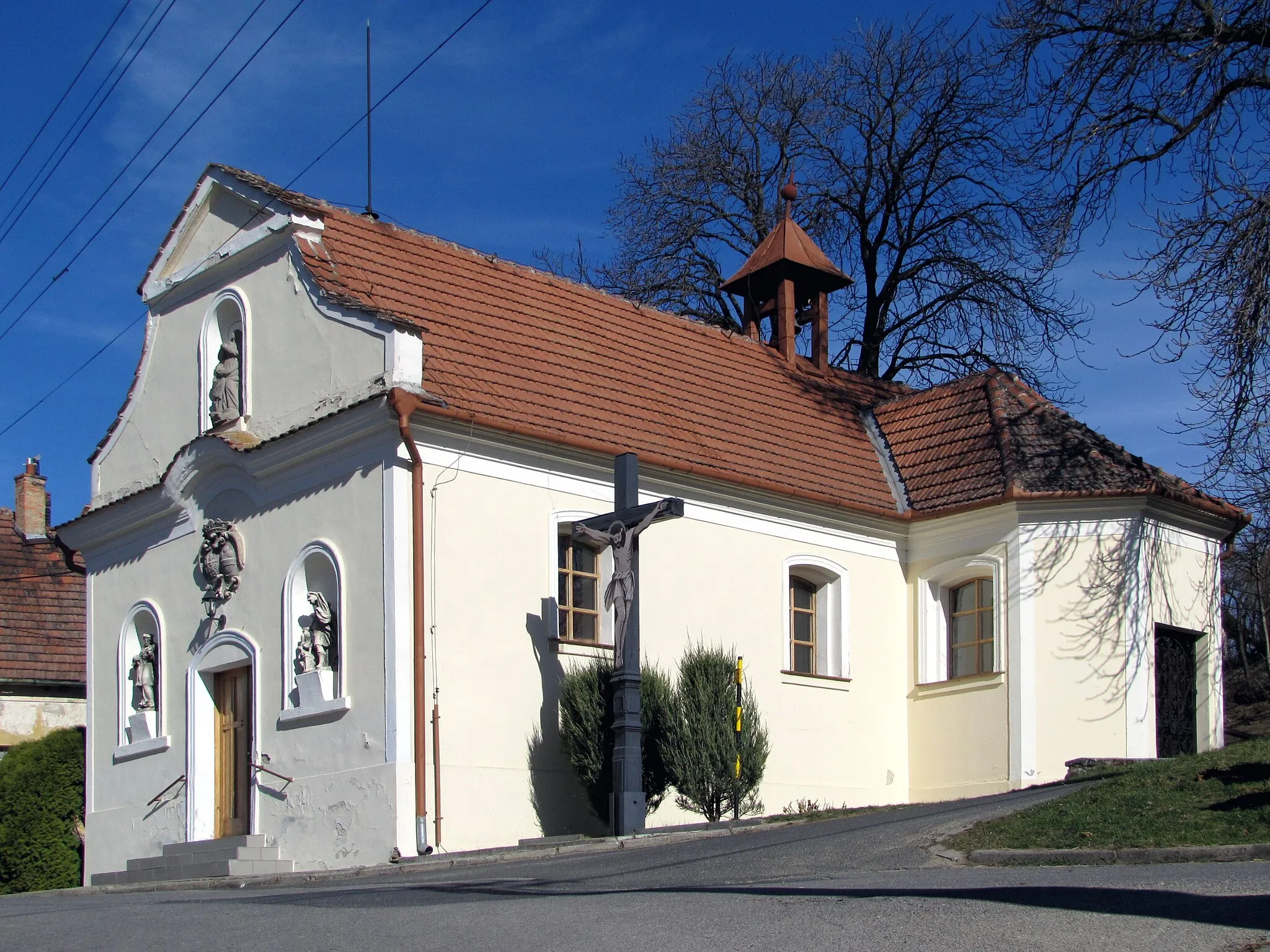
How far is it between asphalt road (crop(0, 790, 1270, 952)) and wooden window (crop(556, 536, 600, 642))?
17.5 feet

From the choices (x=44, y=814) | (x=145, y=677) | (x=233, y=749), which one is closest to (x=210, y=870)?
(x=233, y=749)

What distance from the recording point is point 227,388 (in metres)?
19.0

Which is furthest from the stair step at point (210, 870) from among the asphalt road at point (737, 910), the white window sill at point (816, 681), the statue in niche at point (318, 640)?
the white window sill at point (816, 681)

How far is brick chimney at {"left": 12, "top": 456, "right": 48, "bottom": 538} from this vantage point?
3247 cm

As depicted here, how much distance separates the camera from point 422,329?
17328 millimetres

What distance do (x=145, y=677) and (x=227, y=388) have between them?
376cm

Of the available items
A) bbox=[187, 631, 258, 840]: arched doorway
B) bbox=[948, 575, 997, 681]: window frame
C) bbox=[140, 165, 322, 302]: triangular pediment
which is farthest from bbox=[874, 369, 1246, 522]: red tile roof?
bbox=[187, 631, 258, 840]: arched doorway

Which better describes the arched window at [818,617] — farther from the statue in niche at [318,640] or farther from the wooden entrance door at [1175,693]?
the statue in niche at [318,640]

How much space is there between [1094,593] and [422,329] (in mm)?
9078

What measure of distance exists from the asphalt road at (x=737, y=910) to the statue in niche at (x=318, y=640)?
439 centimetres

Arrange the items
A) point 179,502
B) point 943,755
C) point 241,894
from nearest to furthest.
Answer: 1. point 241,894
2. point 179,502
3. point 943,755

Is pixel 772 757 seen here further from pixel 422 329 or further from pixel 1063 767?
pixel 422 329

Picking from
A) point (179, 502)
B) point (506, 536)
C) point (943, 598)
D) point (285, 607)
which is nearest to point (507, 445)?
point (506, 536)

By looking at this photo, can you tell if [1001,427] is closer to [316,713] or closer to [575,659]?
[575,659]
